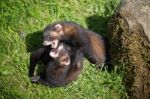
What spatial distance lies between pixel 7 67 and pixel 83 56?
1.07 metres

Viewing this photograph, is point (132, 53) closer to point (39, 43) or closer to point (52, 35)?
point (52, 35)

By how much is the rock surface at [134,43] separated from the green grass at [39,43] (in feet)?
0.62

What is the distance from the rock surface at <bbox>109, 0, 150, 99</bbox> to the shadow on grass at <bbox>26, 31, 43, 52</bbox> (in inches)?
45.6

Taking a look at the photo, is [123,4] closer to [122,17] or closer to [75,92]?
[122,17]

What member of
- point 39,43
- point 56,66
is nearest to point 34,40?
point 39,43

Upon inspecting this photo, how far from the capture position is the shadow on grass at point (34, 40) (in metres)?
7.73

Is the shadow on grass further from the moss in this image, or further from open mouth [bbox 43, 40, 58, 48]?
the moss

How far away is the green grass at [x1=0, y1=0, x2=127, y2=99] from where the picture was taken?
7.20 meters

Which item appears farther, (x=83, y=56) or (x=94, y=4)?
(x=94, y=4)

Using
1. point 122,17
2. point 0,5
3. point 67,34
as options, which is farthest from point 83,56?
point 0,5

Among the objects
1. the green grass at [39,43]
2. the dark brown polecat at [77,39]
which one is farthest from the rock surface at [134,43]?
the dark brown polecat at [77,39]

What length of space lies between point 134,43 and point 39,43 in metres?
1.52

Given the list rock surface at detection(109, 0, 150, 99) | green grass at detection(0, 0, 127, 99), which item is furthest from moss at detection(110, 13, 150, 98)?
green grass at detection(0, 0, 127, 99)

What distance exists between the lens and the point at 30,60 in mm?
7441
